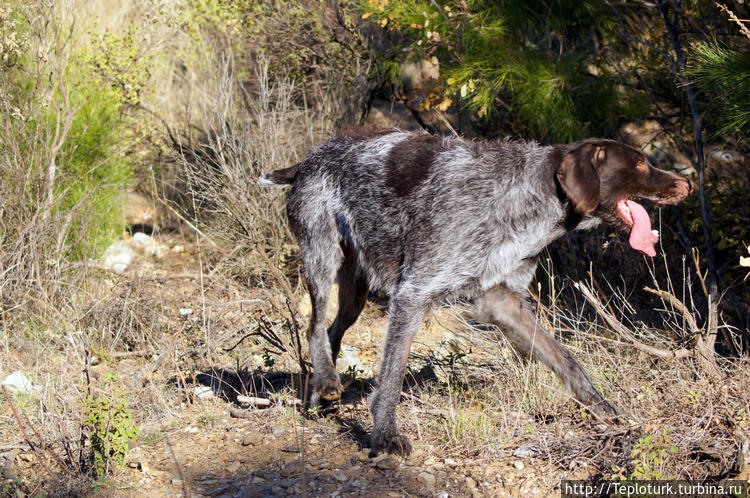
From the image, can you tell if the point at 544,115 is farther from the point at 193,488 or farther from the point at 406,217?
the point at 193,488

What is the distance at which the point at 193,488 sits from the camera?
13.1 ft

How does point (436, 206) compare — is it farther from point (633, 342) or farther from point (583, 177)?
point (633, 342)

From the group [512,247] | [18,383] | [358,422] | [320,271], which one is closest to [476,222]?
[512,247]

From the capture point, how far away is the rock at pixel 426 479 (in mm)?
3938

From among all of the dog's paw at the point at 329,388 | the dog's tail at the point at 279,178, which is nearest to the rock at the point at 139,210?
the dog's tail at the point at 279,178

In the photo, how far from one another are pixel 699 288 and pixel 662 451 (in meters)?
3.40

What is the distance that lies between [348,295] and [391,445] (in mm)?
1365

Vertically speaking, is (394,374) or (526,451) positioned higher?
(394,374)

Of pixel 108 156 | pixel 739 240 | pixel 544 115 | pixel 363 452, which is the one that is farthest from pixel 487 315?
pixel 108 156

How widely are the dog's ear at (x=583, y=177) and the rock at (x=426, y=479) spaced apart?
161cm

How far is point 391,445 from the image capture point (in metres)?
4.23

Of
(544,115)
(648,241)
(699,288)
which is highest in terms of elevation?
(544,115)

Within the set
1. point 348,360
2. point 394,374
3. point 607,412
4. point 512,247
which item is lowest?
point 348,360

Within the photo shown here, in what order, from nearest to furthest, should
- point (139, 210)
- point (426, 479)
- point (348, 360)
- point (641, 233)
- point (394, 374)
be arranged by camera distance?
point (426, 479), point (394, 374), point (641, 233), point (348, 360), point (139, 210)
